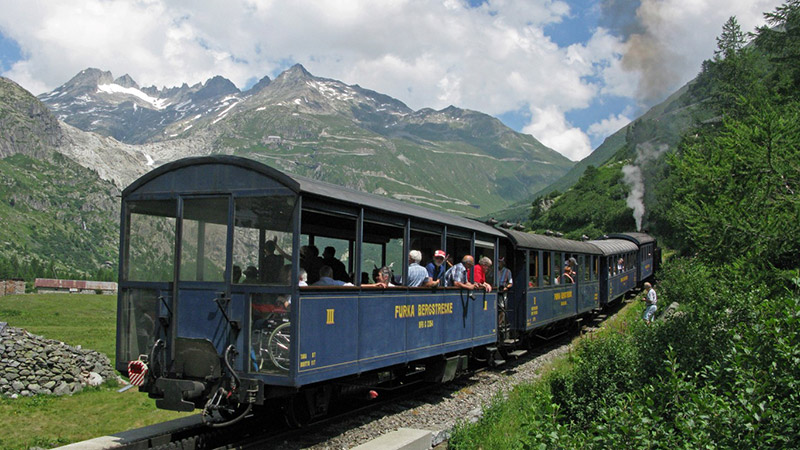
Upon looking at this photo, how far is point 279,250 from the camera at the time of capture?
8.42m

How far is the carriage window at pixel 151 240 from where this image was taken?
9.32 m

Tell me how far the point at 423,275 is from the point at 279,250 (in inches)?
142

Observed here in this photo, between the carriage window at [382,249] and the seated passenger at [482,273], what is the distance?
8.61ft

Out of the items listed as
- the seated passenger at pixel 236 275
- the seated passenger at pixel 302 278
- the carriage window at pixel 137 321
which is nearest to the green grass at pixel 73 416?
the carriage window at pixel 137 321

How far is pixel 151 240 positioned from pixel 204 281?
131cm

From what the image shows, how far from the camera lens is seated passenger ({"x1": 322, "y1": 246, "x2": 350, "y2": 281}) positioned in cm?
1022

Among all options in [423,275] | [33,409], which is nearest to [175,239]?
[423,275]

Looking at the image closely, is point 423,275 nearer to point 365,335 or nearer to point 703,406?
point 365,335

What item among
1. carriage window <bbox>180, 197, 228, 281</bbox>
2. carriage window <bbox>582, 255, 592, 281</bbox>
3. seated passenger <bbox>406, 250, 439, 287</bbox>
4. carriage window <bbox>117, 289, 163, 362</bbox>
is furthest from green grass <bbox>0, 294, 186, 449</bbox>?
carriage window <bbox>582, 255, 592, 281</bbox>

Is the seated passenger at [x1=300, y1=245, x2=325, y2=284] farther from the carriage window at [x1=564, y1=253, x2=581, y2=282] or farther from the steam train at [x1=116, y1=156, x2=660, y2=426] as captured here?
the carriage window at [x1=564, y1=253, x2=581, y2=282]

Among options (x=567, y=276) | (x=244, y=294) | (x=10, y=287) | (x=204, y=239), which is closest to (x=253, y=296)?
(x=244, y=294)

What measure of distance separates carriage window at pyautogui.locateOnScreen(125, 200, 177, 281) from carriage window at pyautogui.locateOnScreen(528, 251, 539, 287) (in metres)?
10.1

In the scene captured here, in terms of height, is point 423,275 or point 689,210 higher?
point 689,210

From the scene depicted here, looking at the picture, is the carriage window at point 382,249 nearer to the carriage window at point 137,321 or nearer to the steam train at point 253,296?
the steam train at point 253,296
